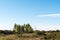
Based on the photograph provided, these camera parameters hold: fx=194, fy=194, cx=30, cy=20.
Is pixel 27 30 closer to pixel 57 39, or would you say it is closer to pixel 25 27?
pixel 25 27

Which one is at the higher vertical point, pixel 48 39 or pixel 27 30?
pixel 27 30

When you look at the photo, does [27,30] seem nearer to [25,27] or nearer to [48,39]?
[25,27]

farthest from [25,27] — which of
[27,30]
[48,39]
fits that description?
[48,39]

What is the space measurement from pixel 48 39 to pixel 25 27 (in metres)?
39.0

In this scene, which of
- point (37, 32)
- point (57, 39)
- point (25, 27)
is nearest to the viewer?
point (57, 39)

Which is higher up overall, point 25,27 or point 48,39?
point 25,27

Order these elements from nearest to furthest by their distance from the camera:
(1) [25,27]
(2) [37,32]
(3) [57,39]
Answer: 1. (3) [57,39]
2. (2) [37,32]
3. (1) [25,27]

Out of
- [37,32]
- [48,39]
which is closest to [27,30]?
[37,32]

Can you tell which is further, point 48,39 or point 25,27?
point 25,27

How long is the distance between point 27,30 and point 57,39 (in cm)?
4083

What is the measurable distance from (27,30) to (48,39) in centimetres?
3944

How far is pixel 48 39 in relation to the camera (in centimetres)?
2741

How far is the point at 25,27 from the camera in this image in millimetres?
66188

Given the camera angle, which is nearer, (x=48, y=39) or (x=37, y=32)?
(x=48, y=39)
